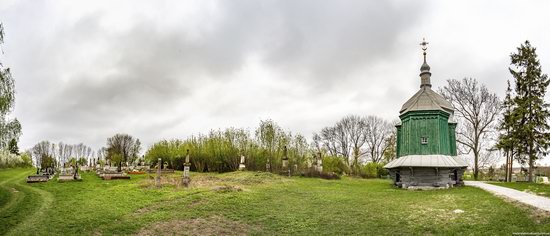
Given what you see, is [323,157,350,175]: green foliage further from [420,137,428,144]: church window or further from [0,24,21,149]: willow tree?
[0,24,21,149]: willow tree

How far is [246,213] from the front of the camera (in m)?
14.9

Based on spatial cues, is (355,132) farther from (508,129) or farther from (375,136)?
(508,129)

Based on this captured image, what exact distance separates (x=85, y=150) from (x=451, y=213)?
105 metres

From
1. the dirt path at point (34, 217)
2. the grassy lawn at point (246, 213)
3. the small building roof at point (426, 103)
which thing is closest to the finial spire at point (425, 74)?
the small building roof at point (426, 103)

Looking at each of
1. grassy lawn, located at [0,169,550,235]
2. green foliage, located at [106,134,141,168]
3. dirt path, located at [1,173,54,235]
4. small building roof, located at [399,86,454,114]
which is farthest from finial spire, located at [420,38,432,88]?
green foliage, located at [106,134,141,168]

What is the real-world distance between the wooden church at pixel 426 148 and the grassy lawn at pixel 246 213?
4.59 meters

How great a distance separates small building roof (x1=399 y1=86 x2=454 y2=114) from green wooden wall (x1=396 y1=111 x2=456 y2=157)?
0.33 metres

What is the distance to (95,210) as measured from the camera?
1429 centimetres

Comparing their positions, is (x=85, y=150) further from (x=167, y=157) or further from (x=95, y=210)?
(x=95, y=210)

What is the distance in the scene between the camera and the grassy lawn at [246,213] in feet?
39.4

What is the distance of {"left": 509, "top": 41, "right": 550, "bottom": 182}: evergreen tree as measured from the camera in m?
25.9

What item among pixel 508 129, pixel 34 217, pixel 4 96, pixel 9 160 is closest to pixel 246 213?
pixel 34 217

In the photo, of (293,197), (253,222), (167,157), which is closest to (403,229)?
(253,222)

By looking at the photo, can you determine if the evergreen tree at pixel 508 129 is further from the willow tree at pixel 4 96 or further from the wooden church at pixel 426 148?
the willow tree at pixel 4 96
